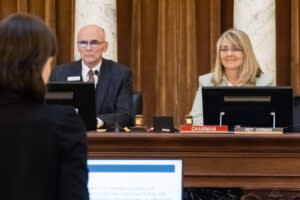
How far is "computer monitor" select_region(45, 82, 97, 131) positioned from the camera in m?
2.90

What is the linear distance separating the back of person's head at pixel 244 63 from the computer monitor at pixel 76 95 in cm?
145

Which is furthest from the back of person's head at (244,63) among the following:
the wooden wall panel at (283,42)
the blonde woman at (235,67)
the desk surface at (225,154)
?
the wooden wall panel at (283,42)

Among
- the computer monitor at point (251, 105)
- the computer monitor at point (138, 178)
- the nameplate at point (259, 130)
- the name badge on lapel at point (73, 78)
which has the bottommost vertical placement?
the computer monitor at point (138, 178)

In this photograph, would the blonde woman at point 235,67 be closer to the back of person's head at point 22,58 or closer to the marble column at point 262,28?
the marble column at point 262,28

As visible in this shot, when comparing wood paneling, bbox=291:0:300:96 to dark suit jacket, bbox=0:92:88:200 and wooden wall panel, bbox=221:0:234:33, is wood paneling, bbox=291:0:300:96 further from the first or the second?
dark suit jacket, bbox=0:92:88:200

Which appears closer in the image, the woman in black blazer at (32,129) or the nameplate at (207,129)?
the woman in black blazer at (32,129)

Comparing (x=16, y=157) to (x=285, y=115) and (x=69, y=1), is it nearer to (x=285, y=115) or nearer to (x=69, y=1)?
(x=285, y=115)

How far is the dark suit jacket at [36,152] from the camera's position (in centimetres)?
135

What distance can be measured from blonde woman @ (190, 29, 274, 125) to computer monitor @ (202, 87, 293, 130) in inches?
40.0

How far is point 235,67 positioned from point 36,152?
9.62ft

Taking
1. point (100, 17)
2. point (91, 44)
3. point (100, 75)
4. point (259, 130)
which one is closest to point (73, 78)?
point (100, 75)

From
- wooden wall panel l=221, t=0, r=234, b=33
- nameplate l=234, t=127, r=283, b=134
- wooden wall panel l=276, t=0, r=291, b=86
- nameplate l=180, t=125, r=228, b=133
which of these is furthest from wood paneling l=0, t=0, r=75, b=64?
nameplate l=234, t=127, r=283, b=134

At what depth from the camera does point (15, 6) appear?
6238 millimetres

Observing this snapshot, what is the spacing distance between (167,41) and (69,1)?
4.11 ft
